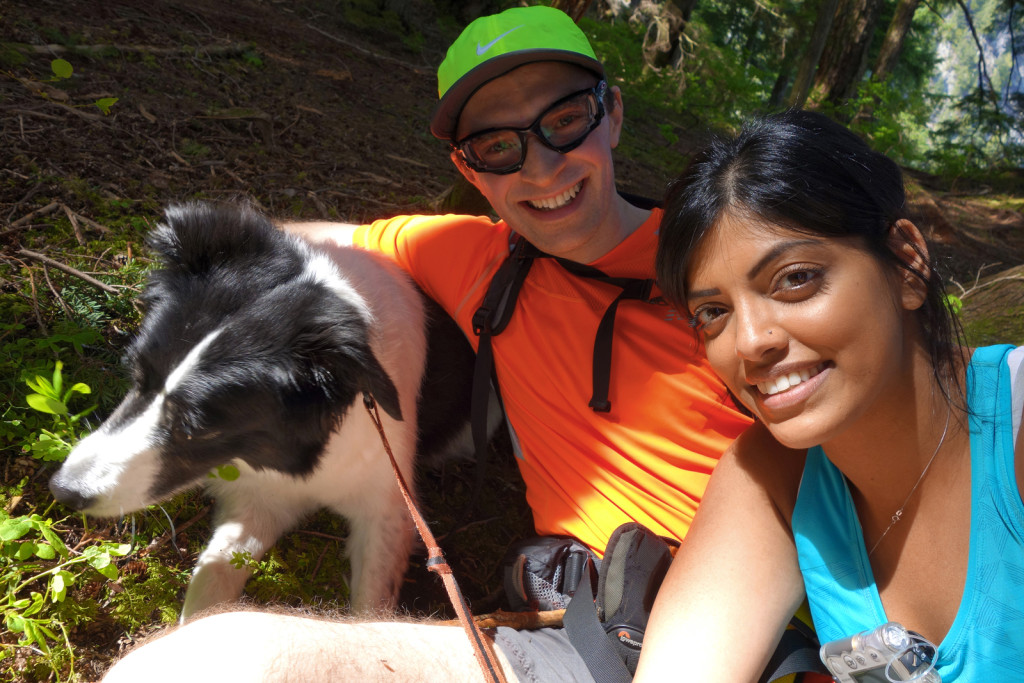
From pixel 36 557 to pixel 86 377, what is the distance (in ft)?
2.43

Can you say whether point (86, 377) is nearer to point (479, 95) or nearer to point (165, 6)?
point (479, 95)

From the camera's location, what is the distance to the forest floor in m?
3.08

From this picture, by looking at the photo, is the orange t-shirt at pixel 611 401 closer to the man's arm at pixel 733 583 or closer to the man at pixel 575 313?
the man at pixel 575 313

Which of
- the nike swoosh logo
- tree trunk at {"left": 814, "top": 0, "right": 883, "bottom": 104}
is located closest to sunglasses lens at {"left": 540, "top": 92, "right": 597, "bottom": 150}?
the nike swoosh logo

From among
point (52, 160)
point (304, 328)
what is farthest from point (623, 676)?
point (52, 160)

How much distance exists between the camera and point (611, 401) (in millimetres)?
2256

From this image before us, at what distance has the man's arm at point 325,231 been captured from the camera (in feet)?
9.51

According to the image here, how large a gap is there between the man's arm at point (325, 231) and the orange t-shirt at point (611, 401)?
→ 771 mm

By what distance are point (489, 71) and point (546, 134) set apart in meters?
0.28

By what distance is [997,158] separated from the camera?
13.6m

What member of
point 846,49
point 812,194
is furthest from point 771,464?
point 846,49

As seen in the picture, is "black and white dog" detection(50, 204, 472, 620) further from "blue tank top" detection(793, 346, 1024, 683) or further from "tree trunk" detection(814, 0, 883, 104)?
"tree trunk" detection(814, 0, 883, 104)

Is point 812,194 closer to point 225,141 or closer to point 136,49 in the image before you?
point 225,141

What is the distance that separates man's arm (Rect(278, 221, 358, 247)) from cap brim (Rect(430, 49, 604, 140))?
34.9 inches
